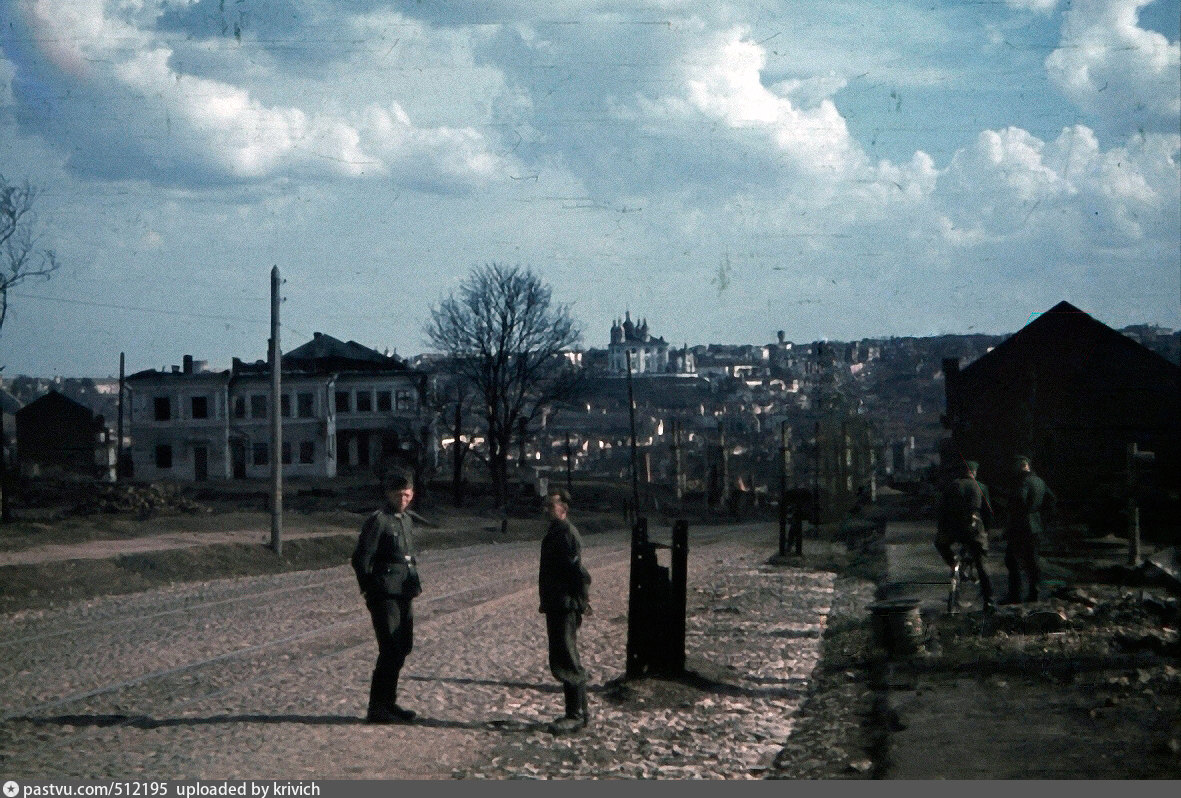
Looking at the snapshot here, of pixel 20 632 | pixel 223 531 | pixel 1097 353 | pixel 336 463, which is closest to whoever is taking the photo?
pixel 20 632

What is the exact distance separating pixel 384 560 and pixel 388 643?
1.91 feet

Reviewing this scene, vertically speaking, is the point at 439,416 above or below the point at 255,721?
above

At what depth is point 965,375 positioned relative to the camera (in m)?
52.2

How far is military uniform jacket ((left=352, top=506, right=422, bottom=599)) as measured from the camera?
916 cm

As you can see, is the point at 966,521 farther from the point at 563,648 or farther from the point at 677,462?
the point at 677,462

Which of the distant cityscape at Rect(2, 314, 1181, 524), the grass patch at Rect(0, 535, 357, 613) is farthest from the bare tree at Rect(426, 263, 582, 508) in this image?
the grass patch at Rect(0, 535, 357, 613)

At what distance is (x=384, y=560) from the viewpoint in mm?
9227

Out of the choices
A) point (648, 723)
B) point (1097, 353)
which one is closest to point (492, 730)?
point (648, 723)

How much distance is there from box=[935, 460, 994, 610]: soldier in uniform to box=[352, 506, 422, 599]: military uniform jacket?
26.5ft

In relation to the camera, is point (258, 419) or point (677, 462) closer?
point (258, 419)

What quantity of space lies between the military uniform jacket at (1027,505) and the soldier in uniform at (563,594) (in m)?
7.45

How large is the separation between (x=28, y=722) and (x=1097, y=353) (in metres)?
43.1

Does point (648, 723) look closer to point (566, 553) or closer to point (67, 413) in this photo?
point (566, 553)

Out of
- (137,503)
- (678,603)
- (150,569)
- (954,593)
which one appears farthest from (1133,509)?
(137,503)
